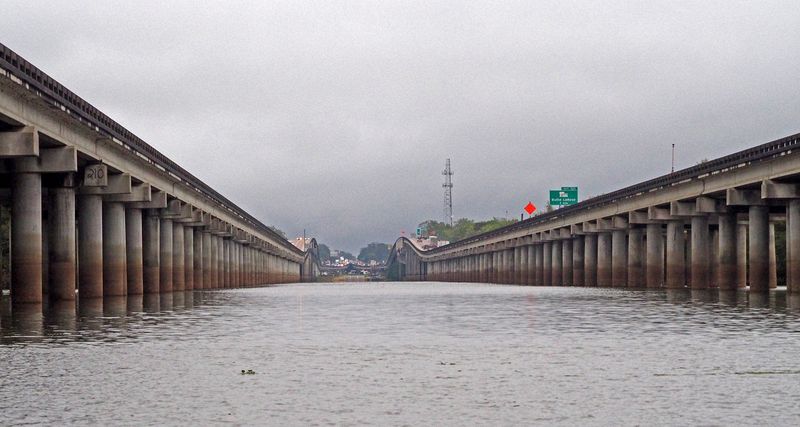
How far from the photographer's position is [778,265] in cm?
12569

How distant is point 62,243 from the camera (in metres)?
46.2

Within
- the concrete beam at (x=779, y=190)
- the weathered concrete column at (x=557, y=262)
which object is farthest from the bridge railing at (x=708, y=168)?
the weathered concrete column at (x=557, y=262)

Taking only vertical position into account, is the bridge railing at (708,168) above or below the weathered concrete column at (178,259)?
above

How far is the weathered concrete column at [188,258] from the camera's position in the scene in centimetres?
8312

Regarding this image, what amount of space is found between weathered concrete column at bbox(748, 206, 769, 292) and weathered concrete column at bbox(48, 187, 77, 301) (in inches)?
1608

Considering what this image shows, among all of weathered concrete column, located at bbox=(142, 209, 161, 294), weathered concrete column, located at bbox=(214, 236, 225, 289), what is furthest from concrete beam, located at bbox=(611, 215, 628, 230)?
weathered concrete column, located at bbox=(142, 209, 161, 294)

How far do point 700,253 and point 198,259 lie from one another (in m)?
45.4

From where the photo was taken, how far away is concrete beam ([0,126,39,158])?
129ft

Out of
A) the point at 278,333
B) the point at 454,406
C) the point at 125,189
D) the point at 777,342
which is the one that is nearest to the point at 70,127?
the point at 125,189

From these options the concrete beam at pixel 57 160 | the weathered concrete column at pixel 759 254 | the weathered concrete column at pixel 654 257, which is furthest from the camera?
the weathered concrete column at pixel 654 257

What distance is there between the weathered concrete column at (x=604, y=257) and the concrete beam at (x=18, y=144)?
72526 mm

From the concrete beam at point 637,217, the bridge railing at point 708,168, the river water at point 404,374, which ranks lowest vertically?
the river water at point 404,374

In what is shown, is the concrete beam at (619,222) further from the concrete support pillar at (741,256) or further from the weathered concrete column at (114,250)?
the weathered concrete column at (114,250)

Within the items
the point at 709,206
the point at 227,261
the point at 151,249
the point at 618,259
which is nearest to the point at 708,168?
the point at 709,206
